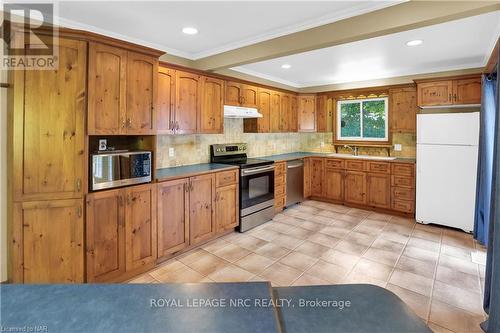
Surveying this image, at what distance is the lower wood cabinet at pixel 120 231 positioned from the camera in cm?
246

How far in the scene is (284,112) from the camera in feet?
18.1

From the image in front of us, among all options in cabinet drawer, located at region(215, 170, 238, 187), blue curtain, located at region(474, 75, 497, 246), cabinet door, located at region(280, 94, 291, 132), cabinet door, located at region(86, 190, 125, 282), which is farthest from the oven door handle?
blue curtain, located at region(474, 75, 497, 246)

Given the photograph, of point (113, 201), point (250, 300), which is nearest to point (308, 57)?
point (113, 201)

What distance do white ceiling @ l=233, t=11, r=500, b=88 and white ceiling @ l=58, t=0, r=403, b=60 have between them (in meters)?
0.90

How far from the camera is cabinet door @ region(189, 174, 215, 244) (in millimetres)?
3393

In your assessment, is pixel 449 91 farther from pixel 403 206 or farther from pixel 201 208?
pixel 201 208

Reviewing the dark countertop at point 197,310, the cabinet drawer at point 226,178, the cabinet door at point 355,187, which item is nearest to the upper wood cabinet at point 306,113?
the cabinet door at point 355,187

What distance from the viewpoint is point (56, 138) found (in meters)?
2.26

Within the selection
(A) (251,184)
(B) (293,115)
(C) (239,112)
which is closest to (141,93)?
(C) (239,112)

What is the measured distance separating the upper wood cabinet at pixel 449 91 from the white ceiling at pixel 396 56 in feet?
0.86

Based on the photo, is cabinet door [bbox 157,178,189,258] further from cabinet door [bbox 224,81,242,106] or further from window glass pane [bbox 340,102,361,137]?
window glass pane [bbox 340,102,361,137]

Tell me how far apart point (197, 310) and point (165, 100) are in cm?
294

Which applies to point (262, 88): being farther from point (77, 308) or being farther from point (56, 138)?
point (77, 308)

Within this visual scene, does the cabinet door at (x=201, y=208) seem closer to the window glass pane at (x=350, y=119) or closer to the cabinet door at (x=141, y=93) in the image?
the cabinet door at (x=141, y=93)
